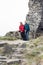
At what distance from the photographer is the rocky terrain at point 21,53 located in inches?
780

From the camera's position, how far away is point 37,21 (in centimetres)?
3167

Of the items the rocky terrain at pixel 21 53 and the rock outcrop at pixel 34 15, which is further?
the rock outcrop at pixel 34 15

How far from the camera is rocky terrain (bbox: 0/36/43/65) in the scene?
19.8 m

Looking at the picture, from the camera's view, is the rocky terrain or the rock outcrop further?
the rock outcrop

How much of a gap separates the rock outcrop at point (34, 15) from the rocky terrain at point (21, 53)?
24.5 ft

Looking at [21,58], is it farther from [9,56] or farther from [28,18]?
[28,18]

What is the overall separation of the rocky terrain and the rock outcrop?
24.5 feet

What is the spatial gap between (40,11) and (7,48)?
9.80 metres

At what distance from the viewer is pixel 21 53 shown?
21.6m

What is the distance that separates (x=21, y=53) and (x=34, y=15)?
34.5 ft

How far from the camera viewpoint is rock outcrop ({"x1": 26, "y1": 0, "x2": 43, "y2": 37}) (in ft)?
104

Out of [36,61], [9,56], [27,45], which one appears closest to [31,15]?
[27,45]

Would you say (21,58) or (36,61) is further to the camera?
(21,58)

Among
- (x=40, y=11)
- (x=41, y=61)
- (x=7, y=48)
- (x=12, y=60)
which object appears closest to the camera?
(x=41, y=61)
